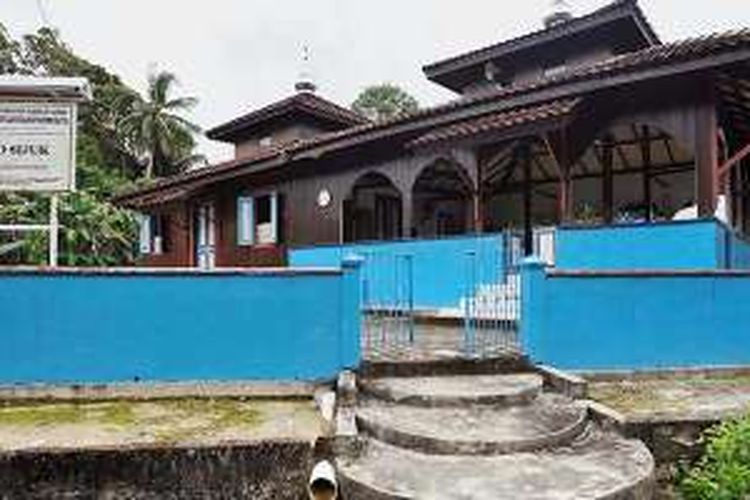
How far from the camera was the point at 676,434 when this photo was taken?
718 centimetres

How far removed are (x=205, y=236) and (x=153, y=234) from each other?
12.7 ft

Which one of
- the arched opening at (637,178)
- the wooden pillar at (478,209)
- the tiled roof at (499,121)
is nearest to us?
the tiled roof at (499,121)

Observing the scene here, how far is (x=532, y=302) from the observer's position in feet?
29.7

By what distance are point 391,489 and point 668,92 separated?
27.6 ft

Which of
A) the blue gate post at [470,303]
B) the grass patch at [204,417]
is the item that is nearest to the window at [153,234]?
the blue gate post at [470,303]

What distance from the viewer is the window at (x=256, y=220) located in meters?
20.7

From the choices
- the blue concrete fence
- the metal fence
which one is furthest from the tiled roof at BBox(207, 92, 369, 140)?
the blue concrete fence

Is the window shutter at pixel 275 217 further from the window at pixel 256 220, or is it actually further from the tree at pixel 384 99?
the tree at pixel 384 99

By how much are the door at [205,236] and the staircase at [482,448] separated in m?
15.7

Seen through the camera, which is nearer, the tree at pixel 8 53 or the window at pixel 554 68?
the window at pixel 554 68

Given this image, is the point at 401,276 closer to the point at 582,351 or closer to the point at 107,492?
the point at 582,351

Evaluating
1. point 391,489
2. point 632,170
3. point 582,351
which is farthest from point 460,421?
point 632,170

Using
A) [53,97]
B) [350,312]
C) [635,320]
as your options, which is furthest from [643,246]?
[53,97]

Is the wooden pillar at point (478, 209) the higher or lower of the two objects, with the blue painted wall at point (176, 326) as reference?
higher
